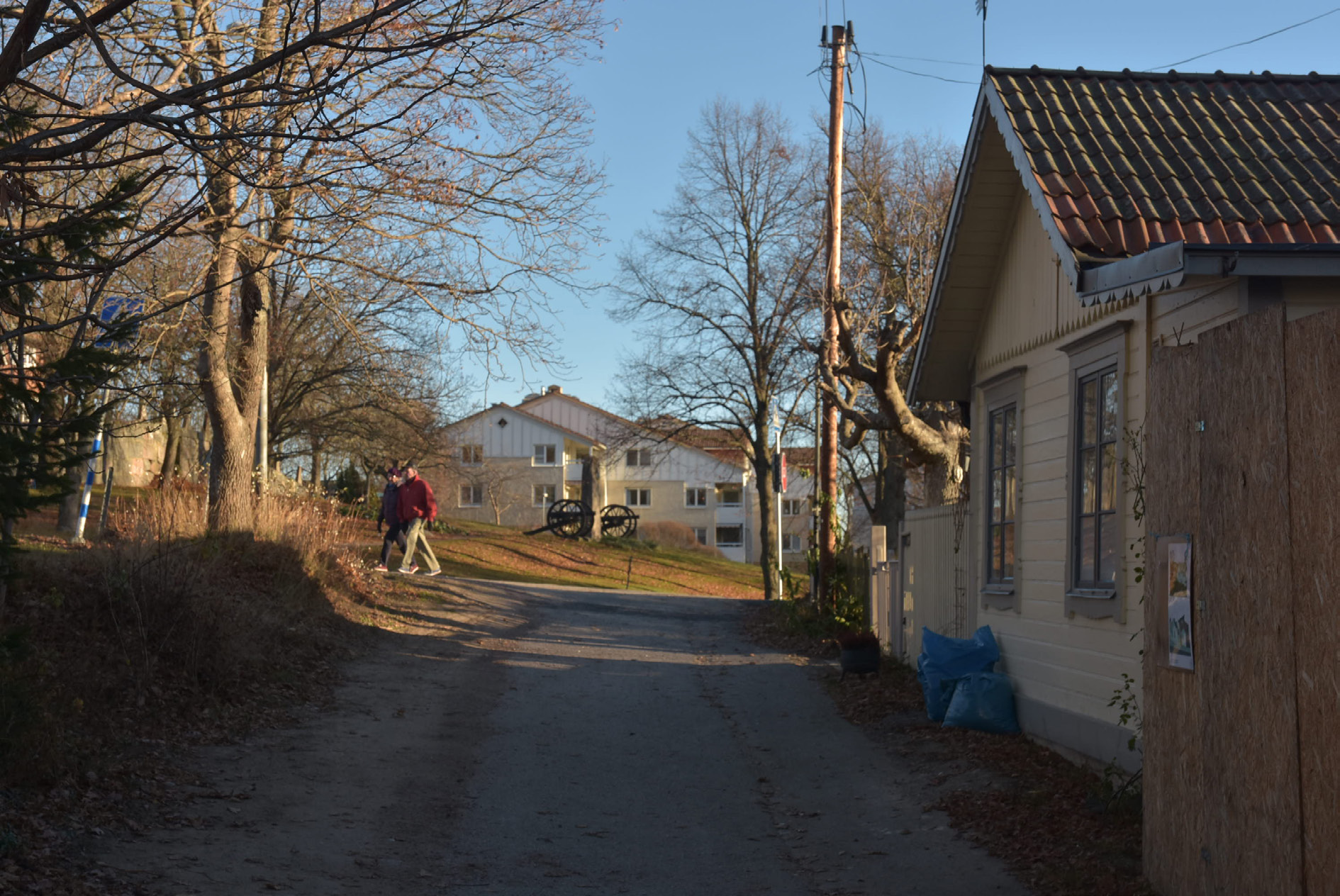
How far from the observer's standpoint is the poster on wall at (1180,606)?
211 inches

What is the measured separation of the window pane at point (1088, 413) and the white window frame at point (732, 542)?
6052cm

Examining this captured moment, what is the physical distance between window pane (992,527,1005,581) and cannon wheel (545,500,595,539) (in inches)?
1197

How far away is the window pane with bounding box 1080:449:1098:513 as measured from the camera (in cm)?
874

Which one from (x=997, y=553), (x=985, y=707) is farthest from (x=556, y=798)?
(x=997, y=553)

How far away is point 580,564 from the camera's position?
112 feet

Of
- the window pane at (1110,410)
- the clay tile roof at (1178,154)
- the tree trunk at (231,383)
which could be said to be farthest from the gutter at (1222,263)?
the tree trunk at (231,383)

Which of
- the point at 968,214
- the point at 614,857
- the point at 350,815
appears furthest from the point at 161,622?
the point at 968,214

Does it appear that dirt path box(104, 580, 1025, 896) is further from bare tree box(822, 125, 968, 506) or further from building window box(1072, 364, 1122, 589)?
bare tree box(822, 125, 968, 506)

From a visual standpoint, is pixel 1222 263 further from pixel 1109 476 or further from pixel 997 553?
pixel 997 553

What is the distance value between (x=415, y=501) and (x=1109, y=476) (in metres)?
13.7

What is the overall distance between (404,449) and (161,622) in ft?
80.4

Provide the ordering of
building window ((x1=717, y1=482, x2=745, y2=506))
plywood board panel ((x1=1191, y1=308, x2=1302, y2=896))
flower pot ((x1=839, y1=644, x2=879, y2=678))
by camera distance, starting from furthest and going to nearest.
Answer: building window ((x1=717, y1=482, x2=745, y2=506)) < flower pot ((x1=839, y1=644, x2=879, y2=678)) < plywood board panel ((x1=1191, y1=308, x2=1302, y2=896))

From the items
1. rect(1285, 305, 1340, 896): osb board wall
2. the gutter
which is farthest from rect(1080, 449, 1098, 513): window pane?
rect(1285, 305, 1340, 896): osb board wall

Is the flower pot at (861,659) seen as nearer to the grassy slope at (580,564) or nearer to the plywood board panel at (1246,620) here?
the plywood board panel at (1246,620)
